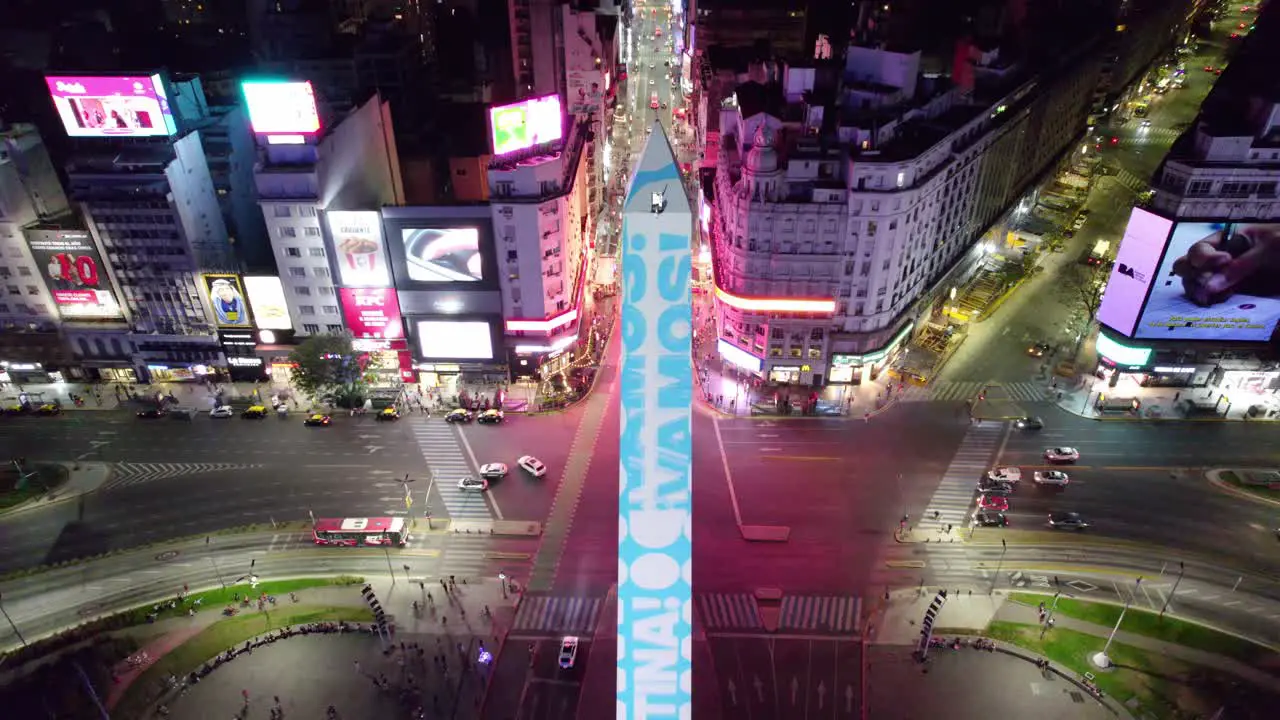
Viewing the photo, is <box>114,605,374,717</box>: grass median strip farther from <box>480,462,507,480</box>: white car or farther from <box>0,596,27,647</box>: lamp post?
<box>480,462,507,480</box>: white car

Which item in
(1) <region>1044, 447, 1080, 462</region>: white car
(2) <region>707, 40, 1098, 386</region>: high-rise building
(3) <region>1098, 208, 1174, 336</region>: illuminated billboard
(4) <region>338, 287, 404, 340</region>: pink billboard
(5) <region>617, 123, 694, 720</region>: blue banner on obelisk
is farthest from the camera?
(4) <region>338, 287, 404, 340</region>: pink billboard

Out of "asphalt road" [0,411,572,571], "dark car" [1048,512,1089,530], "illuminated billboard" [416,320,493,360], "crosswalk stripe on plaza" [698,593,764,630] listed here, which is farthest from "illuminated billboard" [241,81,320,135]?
"dark car" [1048,512,1089,530]

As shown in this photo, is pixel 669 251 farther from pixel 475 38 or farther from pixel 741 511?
pixel 475 38

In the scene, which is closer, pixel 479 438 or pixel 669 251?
pixel 669 251

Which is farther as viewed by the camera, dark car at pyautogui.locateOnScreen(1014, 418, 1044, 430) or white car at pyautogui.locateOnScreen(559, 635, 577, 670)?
dark car at pyautogui.locateOnScreen(1014, 418, 1044, 430)

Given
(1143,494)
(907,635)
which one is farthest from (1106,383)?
(907,635)

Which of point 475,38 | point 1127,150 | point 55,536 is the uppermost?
point 475,38
